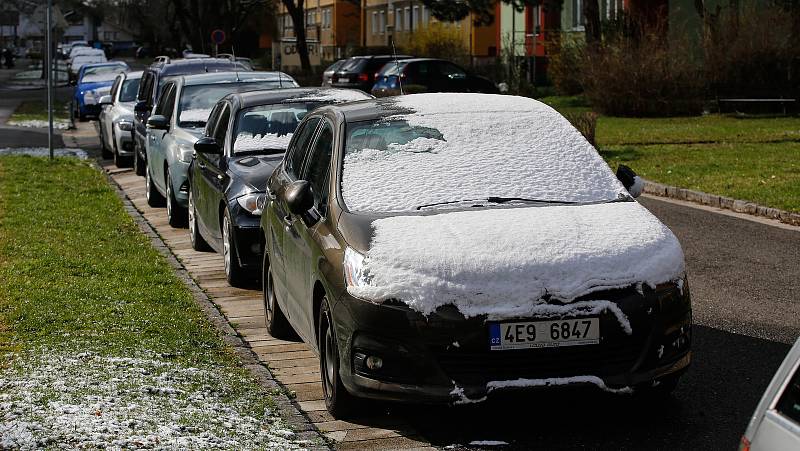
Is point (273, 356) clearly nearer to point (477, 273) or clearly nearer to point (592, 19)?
point (477, 273)

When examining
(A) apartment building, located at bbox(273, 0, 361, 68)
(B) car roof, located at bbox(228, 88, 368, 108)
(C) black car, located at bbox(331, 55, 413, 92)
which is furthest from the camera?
(A) apartment building, located at bbox(273, 0, 361, 68)

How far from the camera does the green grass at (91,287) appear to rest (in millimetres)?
8531

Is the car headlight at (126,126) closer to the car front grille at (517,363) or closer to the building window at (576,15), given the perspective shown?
the car front grille at (517,363)

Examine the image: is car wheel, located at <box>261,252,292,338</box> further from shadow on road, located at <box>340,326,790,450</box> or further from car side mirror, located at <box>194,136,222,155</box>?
car side mirror, located at <box>194,136,222,155</box>

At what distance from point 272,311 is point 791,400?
575cm

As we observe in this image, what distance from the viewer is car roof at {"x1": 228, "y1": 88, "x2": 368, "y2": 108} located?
492 inches

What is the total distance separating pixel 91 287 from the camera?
34.6 ft

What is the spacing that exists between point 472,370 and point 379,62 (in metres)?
36.9

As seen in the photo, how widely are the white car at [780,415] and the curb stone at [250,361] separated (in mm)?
3023

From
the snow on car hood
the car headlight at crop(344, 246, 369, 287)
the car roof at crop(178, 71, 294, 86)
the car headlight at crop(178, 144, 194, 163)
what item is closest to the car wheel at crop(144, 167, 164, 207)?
the car roof at crop(178, 71, 294, 86)

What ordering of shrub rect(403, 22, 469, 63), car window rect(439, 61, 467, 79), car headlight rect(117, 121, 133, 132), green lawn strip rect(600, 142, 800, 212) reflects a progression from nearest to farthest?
1. green lawn strip rect(600, 142, 800, 212)
2. car headlight rect(117, 121, 133, 132)
3. car window rect(439, 61, 467, 79)
4. shrub rect(403, 22, 469, 63)

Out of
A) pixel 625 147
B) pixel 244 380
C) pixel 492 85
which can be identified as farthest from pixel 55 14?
pixel 244 380

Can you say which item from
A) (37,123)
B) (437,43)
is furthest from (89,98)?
(437,43)

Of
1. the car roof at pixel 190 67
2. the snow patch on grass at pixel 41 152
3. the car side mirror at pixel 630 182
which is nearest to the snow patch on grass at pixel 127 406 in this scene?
the car side mirror at pixel 630 182
